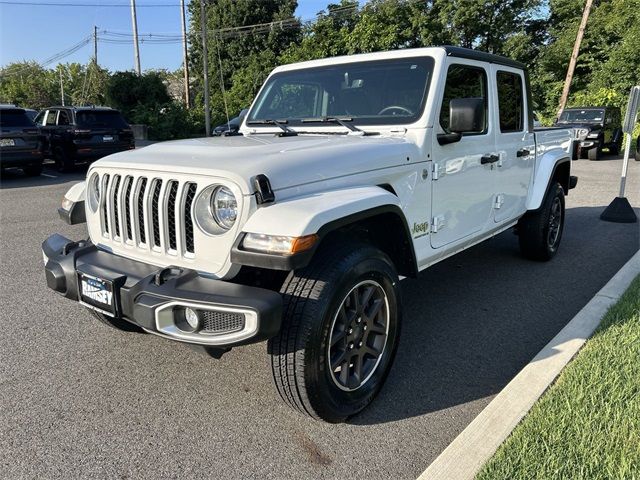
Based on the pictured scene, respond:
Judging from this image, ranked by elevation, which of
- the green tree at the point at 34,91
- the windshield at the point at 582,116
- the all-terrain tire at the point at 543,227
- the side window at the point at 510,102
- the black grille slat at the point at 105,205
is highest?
the green tree at the point at 34,91

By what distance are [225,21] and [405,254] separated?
143ft

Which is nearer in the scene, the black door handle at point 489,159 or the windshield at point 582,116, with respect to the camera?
the black door handle at point 489,159

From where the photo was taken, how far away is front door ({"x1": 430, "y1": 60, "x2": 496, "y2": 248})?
11.6 feet

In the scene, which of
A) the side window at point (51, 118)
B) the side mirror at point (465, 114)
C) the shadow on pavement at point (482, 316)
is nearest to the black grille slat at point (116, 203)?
the shadow on pavement at point (482, 316)

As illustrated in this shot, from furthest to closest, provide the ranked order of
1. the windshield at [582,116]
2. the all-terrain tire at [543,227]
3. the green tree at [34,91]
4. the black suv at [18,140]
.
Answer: the green tree at [34,91]
the windshield at [582,116]
the black suv at [18,140]
the all-terrain tire at [543,227]

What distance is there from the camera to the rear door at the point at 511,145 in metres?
4.41

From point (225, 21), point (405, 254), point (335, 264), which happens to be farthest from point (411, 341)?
point (225, 21)

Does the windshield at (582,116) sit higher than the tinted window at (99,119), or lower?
higher

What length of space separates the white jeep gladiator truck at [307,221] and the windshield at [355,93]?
0.4 inches

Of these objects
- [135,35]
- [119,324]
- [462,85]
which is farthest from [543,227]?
[135,35]

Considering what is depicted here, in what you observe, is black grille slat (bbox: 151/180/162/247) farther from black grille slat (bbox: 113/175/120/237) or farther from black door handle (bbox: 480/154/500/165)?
black door handle (bbox: 480/154/500/165)

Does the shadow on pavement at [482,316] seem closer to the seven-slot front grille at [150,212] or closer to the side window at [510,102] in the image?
the seven-slot front grille at [150,212]

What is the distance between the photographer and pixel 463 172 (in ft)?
12.4

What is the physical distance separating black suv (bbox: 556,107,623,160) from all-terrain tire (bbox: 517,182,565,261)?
43.9 feet
